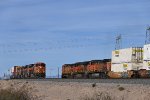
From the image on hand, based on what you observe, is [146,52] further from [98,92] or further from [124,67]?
[98,92]

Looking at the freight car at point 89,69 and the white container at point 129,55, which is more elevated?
the white container at point 129,55

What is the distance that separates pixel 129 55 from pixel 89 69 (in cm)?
1409

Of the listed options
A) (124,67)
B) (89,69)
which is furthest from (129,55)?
(89,69)

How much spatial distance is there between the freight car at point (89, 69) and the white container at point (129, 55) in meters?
4.86

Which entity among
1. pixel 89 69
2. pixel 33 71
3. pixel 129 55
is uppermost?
pixel 129 55

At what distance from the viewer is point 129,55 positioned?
54656 millimetres

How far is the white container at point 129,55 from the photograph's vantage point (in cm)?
5394

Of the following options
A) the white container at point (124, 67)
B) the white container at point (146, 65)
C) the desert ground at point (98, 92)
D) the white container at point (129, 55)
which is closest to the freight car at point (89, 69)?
the white container at point (124, 67)

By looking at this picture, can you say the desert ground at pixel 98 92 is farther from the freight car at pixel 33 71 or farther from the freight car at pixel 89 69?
the freight car at pixel 33 71

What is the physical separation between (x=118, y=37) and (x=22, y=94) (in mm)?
41673

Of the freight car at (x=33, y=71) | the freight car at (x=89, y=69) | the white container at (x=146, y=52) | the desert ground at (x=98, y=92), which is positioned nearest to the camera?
the desert ground at (x=98, y=92)

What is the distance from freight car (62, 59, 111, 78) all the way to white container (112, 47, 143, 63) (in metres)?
4.86

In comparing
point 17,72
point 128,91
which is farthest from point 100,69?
point 17,72

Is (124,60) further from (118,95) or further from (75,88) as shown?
(118,95)
